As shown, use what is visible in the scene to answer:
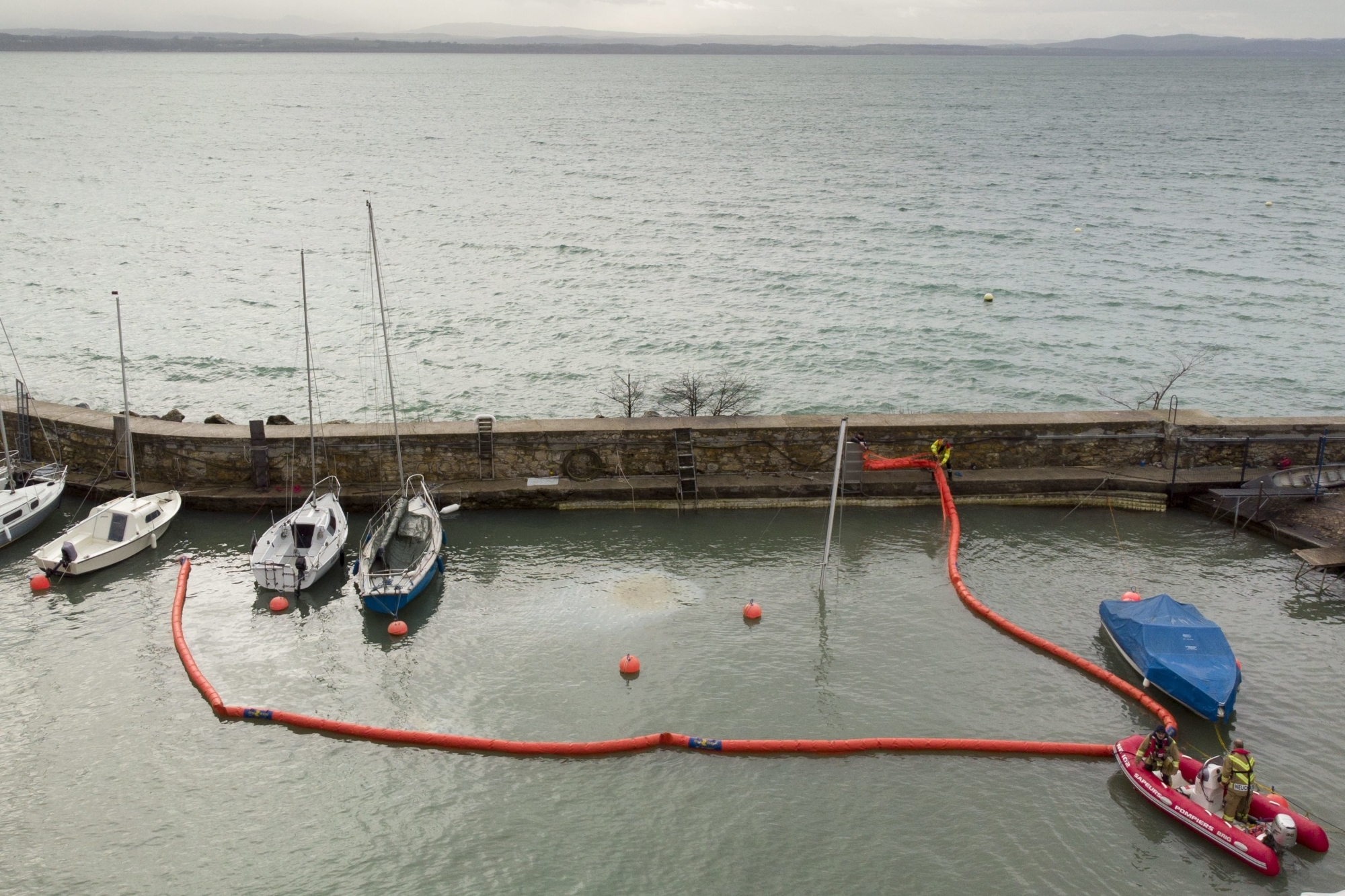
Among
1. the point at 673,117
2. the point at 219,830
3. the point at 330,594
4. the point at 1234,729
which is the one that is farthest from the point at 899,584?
the point at 673,117

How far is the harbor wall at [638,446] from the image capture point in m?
22.3

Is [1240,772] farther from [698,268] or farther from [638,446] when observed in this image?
[698,268]

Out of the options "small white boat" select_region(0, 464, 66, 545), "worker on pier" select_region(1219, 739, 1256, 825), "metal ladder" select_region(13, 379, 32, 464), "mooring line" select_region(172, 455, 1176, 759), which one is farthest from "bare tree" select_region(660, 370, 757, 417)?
"metal ladder" select_region(13, 379, 32, 464)

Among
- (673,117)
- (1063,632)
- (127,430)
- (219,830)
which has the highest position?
(673,117)

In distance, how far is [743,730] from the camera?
15117 millimetres

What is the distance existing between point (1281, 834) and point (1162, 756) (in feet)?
5.01

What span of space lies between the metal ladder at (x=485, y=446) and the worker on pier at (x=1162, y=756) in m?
13.9

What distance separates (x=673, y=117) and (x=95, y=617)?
132 m

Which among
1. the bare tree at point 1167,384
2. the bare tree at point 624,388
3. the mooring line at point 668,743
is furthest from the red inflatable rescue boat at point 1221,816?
the bare tree at point 624,388

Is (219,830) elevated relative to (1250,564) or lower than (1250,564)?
lower

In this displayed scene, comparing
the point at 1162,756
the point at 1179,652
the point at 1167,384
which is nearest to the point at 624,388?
the point at 1167,384

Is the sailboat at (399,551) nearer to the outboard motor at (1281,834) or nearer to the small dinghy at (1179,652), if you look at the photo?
the small dinghy at (1179,652)

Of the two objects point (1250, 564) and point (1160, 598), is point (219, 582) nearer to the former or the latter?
point (1160, 598)

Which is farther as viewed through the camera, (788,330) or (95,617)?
(788,330)
